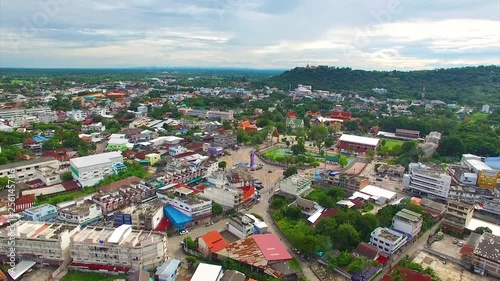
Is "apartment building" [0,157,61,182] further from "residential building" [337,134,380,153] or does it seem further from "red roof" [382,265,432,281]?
"residential building" [337,134,380,153]

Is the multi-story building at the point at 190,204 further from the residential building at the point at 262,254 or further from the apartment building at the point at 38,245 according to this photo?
the apartment building at the point at 38,245

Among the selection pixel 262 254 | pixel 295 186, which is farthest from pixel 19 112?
pixel 262 254

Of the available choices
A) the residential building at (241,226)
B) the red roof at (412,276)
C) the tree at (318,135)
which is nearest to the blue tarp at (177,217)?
the residential building at (241,226)

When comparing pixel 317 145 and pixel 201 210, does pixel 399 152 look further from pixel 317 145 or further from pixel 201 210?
pixel 201 210

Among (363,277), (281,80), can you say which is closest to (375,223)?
(363,277)

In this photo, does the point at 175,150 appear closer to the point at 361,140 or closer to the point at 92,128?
the point at 92,128
